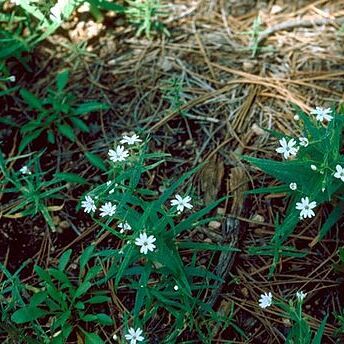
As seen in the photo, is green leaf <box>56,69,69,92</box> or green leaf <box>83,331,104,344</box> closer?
green leaf <box>83,331,104,344</box>

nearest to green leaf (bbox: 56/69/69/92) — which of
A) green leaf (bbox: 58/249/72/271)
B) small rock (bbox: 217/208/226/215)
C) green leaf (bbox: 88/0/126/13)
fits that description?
green leaf (bbox: 88/0/126/13)

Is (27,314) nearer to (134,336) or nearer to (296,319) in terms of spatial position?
(134,336)

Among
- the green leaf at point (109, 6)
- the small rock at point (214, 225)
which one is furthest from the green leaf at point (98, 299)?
the green leaf at point (109, 6)

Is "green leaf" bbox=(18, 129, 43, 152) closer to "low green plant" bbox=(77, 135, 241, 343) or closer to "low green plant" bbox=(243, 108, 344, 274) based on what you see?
"low green plant" bbox=(77, 135, 241, 343)

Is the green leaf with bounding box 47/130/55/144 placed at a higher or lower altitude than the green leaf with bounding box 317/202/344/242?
higher

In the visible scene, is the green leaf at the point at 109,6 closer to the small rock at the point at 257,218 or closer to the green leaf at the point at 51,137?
the green leaf at the point at 51,137

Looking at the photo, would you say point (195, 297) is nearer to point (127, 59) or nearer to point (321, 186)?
point (321, 186)

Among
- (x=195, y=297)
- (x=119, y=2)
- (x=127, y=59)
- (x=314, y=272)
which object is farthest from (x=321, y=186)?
(x=119, y=2)
